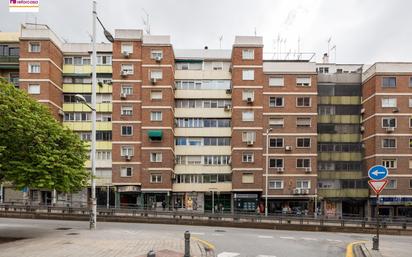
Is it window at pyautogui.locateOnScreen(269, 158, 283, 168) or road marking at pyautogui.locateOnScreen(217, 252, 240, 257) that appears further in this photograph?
window at pyautogui.locateOnScreen(269, 158, 283, 168)

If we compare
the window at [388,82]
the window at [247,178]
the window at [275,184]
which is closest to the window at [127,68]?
the window at [247,178]

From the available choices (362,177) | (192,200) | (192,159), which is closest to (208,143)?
(192,159)

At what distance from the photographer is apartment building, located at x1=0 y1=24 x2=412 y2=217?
5338 centimetres

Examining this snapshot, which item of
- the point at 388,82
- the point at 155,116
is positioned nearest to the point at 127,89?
→ the point at 155,116

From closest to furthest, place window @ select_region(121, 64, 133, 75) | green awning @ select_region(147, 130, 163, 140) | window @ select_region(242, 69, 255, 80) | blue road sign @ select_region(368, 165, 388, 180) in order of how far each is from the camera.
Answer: blue road sign @ select_region(368, 165, 388, 180)
green awning @ select_region(147, 130, 163, 140)
window @ select_region(121, 64, 133, 75)
window @ select_region(242, 69, 255, 80)

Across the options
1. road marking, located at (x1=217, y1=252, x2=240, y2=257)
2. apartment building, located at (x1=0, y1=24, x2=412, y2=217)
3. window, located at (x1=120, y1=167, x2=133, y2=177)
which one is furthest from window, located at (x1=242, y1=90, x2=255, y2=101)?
road marking, located at (x1=217, y1=252, x2=240, y2=257)

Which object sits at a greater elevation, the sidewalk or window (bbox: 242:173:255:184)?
window (bbox: 242:173:255:184)

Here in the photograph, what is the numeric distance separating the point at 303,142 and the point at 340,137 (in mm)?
6010

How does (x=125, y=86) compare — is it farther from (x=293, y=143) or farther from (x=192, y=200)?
(x=293, y=143)

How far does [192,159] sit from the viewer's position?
56844mm

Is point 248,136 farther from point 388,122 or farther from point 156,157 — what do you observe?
point 388,122

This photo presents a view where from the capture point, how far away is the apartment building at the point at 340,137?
2237 inches

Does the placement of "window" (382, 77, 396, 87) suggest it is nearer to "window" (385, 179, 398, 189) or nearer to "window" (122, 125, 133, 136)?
"window" (385, 179, 398, 189)

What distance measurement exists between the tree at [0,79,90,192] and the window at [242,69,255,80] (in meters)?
34.8
